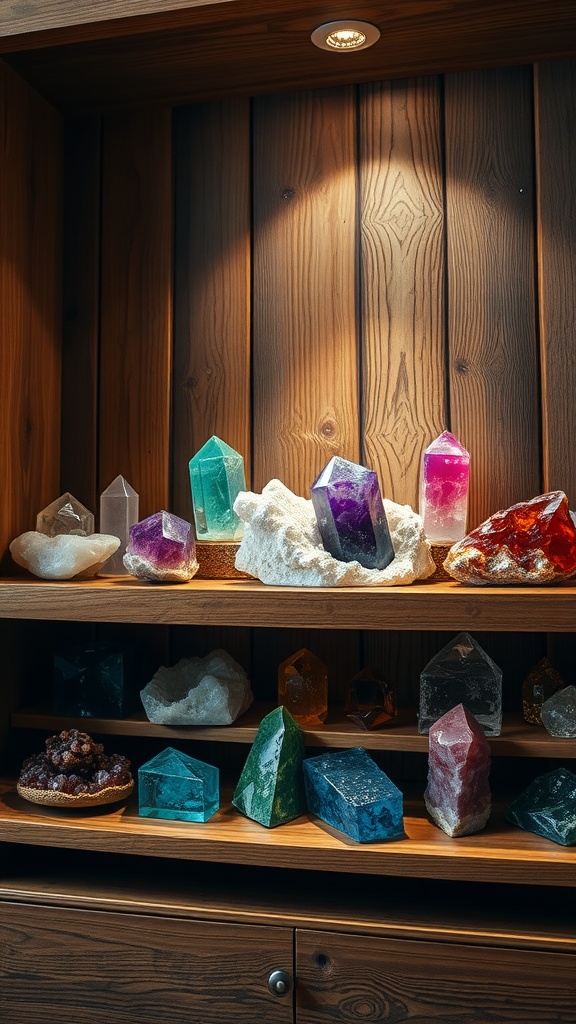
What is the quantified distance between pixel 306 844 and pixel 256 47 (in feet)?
4.00

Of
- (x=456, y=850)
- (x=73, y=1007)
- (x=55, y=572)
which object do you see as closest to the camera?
(x=456, y=850)

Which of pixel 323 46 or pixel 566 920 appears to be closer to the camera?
pixel 566 920

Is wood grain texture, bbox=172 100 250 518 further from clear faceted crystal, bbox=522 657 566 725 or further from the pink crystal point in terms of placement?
clear faceted crystal, bbox=522 657 566 725

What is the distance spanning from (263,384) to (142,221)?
386mm

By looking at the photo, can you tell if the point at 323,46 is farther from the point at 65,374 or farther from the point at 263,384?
the point at 65,374

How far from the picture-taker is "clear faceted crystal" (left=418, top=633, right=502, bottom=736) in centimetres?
123

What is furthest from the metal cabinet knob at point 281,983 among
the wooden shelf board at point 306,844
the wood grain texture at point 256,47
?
the wood grain texture at point 256,47

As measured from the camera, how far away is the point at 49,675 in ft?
5.05

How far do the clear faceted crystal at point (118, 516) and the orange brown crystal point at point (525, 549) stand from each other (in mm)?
557

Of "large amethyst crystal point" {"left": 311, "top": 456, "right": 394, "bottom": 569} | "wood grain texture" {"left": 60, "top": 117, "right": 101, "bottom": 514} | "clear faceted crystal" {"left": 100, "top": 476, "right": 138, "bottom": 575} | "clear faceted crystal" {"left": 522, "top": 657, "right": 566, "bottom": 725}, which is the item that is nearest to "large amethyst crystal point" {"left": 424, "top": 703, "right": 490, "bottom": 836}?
"clear faceted crystal" {"left": 522, "top": 657, "right": 566, "bottom": 725}

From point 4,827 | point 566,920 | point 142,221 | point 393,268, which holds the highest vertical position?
point 142,221

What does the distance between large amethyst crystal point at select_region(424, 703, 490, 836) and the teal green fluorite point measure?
7.8 inches

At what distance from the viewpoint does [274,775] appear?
1188mm

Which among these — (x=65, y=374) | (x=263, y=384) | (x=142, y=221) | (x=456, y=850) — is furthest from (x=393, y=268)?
(x=456, y=850)
